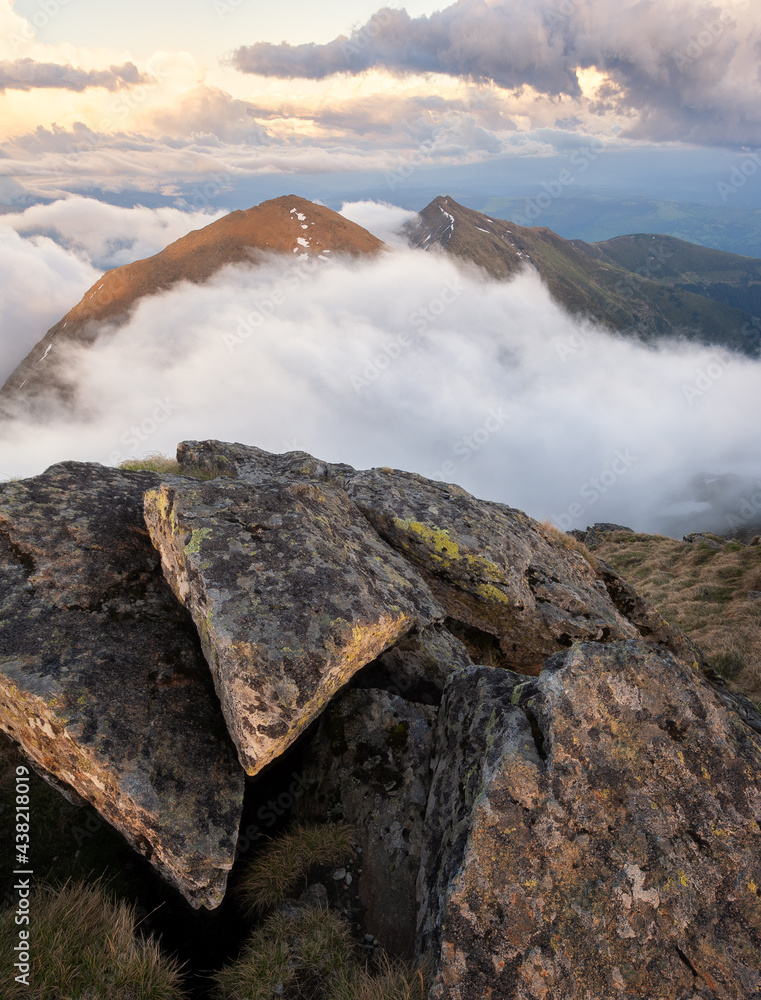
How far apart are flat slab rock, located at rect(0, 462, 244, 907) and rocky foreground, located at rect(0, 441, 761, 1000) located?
0.10 ft

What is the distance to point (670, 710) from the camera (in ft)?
21.3

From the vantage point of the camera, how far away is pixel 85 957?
223 inches

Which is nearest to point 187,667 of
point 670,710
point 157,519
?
point 157,519

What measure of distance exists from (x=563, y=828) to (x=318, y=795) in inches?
167

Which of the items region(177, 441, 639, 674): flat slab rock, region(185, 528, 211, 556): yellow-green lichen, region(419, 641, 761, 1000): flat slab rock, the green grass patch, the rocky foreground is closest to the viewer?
region(419, 641, 761, 1000): flat slab rock

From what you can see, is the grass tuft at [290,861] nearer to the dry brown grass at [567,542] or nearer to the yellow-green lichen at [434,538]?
the yellow-green lichen at [434,538]

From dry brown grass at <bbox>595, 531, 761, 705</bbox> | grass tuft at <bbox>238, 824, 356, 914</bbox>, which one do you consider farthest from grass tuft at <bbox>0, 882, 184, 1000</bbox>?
dry brown grass at <bbox>595, 531, 761, 705</bbox>

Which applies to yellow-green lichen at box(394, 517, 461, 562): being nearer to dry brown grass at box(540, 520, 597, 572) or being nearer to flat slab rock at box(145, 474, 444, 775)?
flat slab rock at box(145, 474, 444, 775)

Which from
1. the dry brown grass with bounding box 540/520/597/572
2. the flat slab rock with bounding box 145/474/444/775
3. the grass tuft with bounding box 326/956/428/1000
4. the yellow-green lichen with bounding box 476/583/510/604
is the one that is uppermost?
the flat slab rock with bounding box 145/474/444/775

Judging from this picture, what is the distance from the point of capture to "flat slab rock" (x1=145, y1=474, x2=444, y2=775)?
661cm

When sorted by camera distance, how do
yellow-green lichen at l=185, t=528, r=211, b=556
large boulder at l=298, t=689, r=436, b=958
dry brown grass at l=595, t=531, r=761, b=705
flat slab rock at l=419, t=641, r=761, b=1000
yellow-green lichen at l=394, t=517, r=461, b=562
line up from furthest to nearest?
dry brown grass at l=595, t=531, r=761, b=705 → yellow-green lichen at l=394, t=517, r=461, b=562 → yellow-green lichen at l=185, t=528, r=211, b=556 → large boulder at l=298, t=689, r=436, b=958 → flat slab rock at l=419, t=641, r=761, b=1000

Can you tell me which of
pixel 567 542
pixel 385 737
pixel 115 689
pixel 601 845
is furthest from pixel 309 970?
pixel 567 542

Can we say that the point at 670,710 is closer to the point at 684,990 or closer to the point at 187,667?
the point at 684,990

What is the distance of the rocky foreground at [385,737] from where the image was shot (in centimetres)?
530
